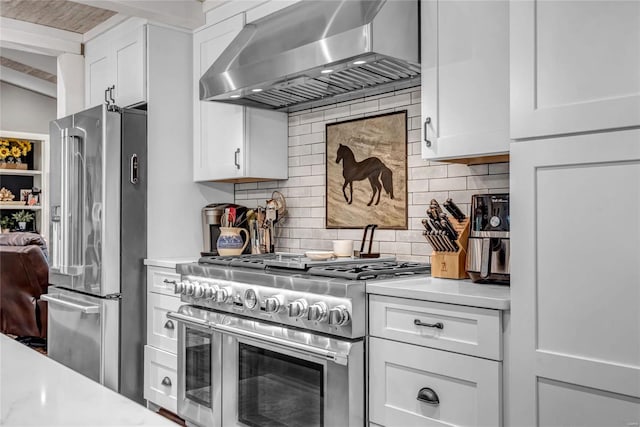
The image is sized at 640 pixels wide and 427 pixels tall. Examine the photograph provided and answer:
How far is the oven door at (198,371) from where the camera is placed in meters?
2.76

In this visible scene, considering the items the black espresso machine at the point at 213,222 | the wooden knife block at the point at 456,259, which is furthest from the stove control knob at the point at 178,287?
the wooden knife block at the point at 456,259

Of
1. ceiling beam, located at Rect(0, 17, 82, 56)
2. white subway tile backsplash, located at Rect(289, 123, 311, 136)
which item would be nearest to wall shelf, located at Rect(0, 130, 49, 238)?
ceiling beam, located at Rect(0, 17, 82, 56)

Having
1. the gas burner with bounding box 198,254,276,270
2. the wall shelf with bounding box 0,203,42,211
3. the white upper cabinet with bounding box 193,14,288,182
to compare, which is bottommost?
the gas burner with bounding box 198,254,276,270

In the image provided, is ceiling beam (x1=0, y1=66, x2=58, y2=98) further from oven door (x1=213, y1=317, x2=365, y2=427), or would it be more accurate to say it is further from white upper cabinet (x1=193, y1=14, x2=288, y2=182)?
oven door (x1=213, y1=317, x2=365, y2=427)

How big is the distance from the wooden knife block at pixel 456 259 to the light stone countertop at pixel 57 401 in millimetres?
1633

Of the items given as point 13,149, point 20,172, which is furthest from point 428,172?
point 13,149

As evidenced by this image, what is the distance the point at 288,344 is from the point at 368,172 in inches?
43.0

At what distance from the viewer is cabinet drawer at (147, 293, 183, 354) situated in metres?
3.25

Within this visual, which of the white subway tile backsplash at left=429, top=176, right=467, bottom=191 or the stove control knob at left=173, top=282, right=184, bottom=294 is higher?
the white subway tile backsplash at left=429, top=176, right=467, bottom=191

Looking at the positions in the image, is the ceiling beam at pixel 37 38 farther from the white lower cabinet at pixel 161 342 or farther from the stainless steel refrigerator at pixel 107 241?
the white lower cabinet at pixel 161 342

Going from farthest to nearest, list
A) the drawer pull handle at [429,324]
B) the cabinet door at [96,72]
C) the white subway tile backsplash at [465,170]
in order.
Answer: the cabinet door at [96,72]
the white subway tile backsplash at [465,170]
the drawer pull handle at [429,324]

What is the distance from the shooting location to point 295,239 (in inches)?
138

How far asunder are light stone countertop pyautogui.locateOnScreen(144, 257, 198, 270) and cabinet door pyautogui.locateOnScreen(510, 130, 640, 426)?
2018mm

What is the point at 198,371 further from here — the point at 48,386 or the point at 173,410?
the point at 48,386
